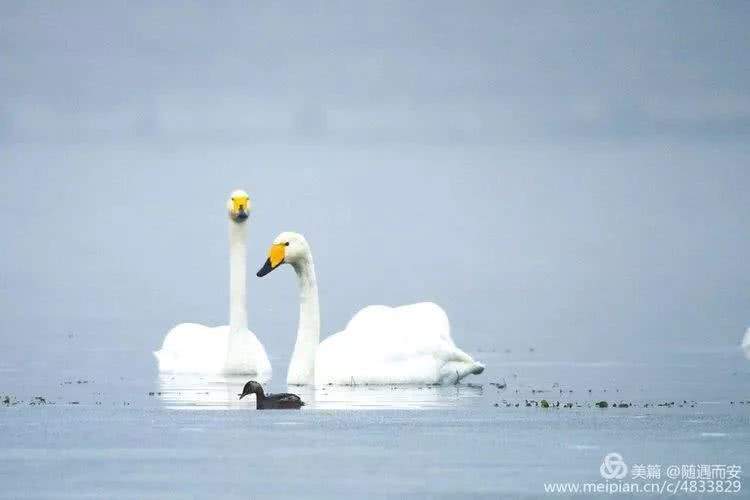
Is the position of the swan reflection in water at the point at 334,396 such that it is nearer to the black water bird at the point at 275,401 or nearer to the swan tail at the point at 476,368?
the swan tail at the point at 476,368

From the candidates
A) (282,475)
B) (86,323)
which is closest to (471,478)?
(282,475)

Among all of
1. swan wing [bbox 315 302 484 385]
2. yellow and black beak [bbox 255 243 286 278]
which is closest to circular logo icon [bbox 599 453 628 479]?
swan wing [bbox 315 302 484 385]

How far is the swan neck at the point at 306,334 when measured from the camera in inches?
1071

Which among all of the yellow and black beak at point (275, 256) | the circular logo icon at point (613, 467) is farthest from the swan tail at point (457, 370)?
the circular logo icon at point (613, 467)

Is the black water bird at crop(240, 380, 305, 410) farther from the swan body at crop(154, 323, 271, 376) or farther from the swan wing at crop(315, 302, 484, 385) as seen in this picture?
the swan body at crop(154, 323, 271, 376)

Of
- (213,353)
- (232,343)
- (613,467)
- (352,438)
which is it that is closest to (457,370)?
(232,343)

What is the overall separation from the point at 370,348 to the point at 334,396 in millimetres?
1458

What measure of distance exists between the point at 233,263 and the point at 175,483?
1325cm

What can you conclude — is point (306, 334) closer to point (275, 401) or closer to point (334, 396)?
point (334, 396)

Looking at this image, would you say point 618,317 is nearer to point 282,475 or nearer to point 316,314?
point 316,314

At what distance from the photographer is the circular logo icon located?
18.9m

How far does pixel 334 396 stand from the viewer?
25641mm

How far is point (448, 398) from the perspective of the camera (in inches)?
1004

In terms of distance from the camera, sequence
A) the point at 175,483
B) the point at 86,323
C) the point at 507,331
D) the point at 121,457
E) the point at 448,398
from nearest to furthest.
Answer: the point at 175,483 → the point at 121,457 → the point at 448,398 → the point at 507,331 → the point at 86,323
